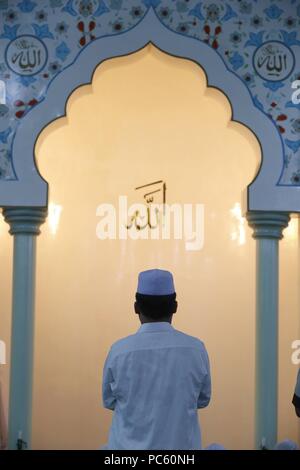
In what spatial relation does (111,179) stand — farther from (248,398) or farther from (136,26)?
(248,398)

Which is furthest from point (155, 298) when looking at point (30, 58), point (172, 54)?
point (30, 58)

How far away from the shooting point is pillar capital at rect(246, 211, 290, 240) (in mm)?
5367

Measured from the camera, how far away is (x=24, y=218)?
17.5ft

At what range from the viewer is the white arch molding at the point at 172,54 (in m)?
5.32

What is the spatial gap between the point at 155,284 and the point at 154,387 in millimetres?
483

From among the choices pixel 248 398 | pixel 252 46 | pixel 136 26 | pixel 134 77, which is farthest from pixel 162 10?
pixel 248 398

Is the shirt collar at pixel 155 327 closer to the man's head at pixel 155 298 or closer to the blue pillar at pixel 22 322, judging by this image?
the man's head at pixel 155 298

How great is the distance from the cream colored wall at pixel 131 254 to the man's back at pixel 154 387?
10.2ft

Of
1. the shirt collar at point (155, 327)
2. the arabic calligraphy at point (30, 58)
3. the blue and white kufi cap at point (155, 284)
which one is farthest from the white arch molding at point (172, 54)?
the shirt collar at point (155, 327)

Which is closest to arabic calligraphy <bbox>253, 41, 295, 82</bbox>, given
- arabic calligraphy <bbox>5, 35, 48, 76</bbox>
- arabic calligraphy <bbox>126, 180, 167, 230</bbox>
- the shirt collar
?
arabic calligraphy <bbox>5, 35, 48, 76</bbox>

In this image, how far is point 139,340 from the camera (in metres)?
3.42

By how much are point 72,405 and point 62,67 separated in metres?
2.96

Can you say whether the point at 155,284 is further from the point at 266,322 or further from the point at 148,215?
the point at 148,215

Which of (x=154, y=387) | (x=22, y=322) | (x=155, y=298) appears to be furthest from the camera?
(x=22, y=322)
